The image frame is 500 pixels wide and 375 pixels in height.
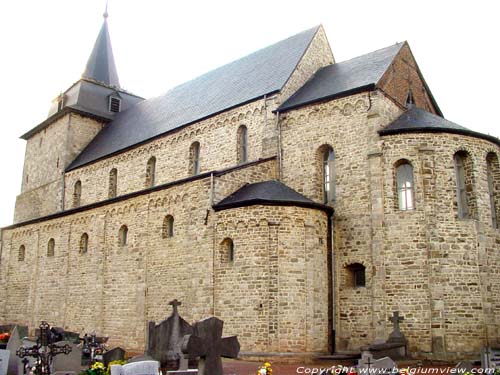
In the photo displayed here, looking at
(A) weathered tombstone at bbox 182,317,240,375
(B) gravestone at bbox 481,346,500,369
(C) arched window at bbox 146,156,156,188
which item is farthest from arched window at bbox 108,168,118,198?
(B) gravestone at bbox 481,346,500,369

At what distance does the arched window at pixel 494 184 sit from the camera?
1848 cm

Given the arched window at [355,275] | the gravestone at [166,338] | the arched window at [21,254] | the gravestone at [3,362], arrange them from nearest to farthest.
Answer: the gravestone at [3,362] < the gravestone at [166,338] < the arched window at [355,275] < the arched window at [21,254]

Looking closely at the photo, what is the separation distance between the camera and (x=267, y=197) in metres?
17.6

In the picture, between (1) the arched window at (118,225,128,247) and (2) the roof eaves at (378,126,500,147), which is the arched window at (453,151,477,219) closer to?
(2) the roof eaves at (378,126,500,147)

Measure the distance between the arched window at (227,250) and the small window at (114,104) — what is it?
21.4m

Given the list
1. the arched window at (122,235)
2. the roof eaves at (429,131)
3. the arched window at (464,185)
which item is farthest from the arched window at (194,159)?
the arched window at (464,185)

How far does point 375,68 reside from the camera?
20.5 meters

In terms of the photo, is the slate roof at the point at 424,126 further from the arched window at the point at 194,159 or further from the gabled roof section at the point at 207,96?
the arched window at the point at 194,159

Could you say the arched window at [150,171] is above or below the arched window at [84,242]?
above

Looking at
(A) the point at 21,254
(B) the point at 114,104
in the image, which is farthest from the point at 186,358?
(B) the point at 114,104

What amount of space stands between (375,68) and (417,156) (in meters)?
4.25

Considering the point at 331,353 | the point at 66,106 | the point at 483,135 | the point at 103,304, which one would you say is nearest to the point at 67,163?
the point at 66,106

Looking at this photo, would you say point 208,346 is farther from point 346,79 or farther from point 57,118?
point 57,118

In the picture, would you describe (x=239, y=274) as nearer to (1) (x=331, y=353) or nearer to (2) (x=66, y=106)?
(1) (x=331, y=353)
